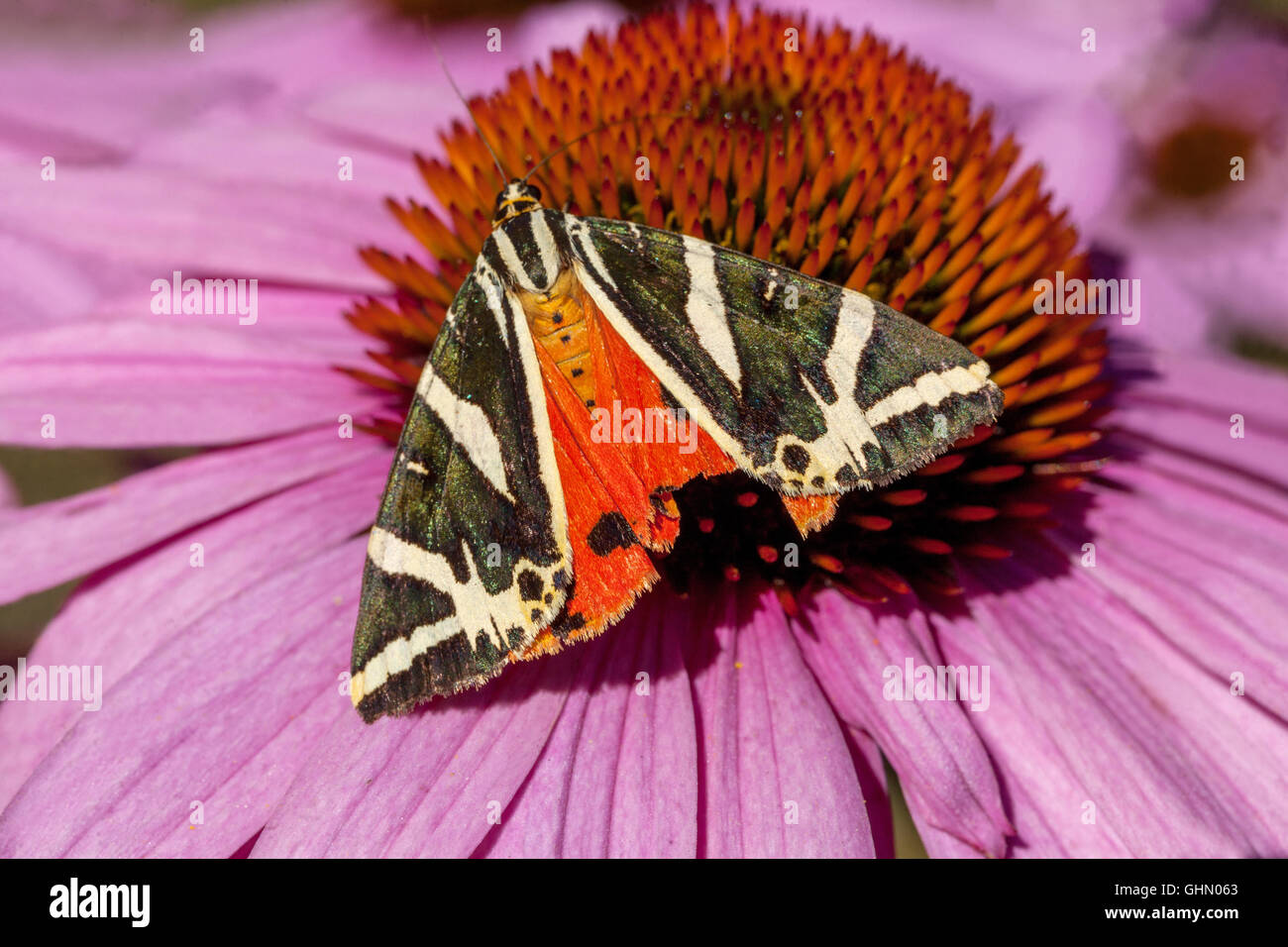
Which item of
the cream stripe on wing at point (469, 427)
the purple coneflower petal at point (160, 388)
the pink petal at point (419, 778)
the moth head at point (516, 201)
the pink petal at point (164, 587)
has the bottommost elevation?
the pink petal at point (419, 778)

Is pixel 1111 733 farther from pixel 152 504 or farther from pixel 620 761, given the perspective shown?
pixel 152 504

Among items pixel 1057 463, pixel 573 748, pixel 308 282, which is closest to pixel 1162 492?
pixel 1057 463

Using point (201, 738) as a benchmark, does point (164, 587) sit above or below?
above

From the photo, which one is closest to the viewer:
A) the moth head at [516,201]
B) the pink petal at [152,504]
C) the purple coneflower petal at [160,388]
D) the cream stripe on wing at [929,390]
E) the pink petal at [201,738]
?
the cream stripe on wing at [929,390]

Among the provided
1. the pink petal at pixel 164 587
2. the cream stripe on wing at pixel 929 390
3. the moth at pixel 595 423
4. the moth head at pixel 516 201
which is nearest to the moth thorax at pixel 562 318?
the moth at pixel 595 423

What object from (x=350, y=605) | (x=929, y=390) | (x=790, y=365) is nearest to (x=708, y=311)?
(x=790, y=365)

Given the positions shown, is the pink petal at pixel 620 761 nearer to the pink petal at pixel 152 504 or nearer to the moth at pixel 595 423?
the moth at pixel 595 423

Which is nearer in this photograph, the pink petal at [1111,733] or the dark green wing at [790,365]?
the dark green wing at [790,365]

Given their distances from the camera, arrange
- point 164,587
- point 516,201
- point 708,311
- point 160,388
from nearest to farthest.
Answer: point 708,311
point 516,201
point 164,587
point 160,388
